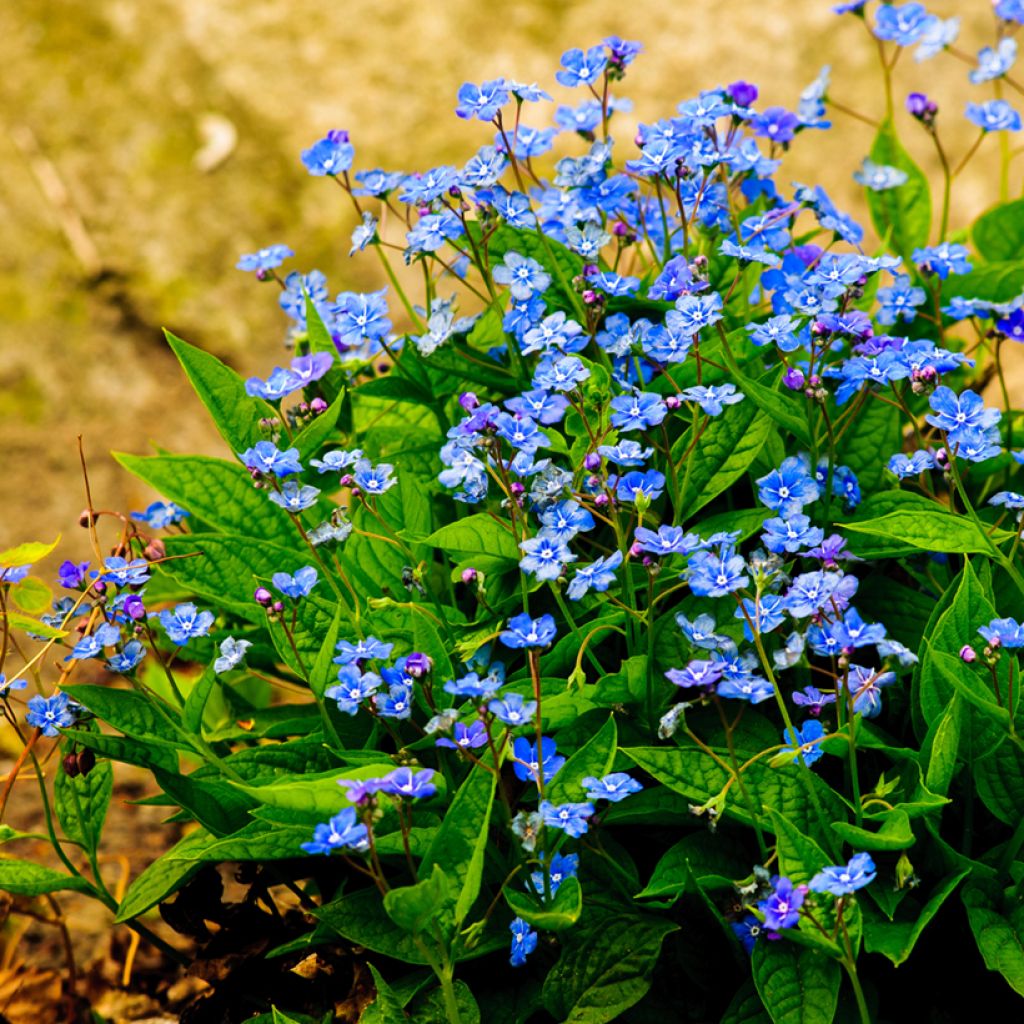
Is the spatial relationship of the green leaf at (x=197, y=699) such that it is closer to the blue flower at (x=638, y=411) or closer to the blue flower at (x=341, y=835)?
the blue flower at (x=341, y=835)

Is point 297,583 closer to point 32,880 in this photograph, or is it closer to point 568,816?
point 568,816

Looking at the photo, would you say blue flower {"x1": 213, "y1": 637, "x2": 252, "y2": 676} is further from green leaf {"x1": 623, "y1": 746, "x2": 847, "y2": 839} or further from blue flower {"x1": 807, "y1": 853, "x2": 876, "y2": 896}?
blue flower {"x1": 807, "y1": 853, "x2": 876, "y2": 896}

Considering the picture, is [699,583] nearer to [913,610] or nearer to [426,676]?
[426,676]

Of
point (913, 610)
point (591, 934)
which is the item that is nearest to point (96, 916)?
point (591, 934)

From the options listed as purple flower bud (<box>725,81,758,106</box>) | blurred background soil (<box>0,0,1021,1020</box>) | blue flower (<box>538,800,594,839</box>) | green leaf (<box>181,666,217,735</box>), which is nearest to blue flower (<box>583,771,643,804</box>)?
blue flower (<box>538,800,594,839</box>)

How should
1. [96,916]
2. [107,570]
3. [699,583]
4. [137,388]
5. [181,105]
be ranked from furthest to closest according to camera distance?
[181,105], [137,388], [96,916], [107,570], [699,583]
